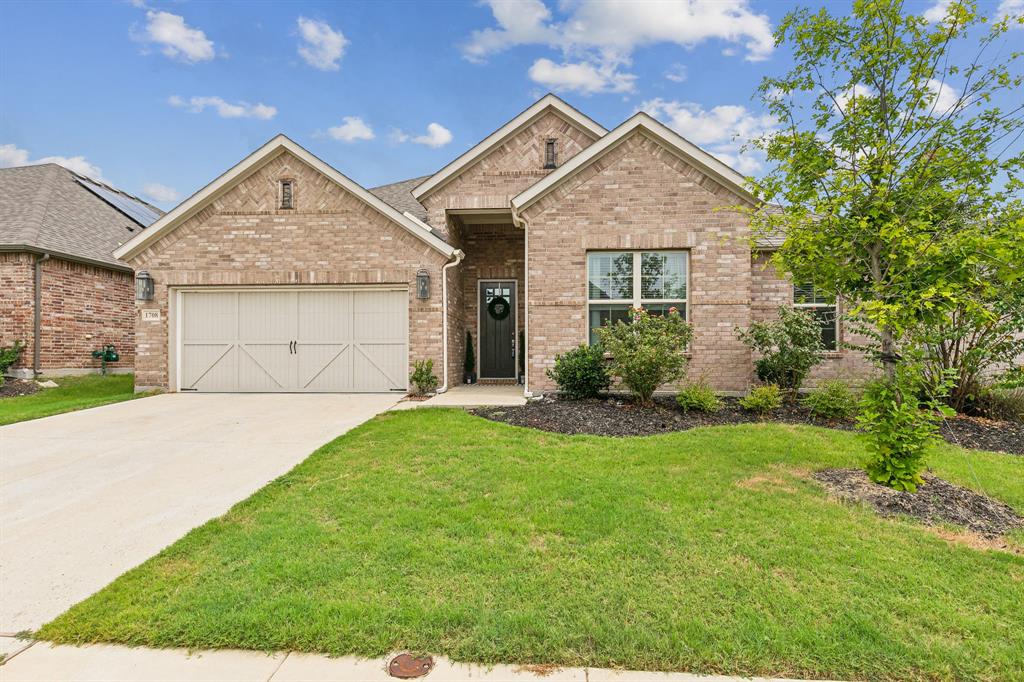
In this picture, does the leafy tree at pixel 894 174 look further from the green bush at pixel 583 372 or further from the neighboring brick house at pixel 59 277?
the neighboring brick house at pixel 59 277

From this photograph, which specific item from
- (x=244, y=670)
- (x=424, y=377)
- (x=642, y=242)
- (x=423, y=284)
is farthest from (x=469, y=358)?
(x=244, y=670)

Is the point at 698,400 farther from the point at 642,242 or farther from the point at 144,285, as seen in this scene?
the point at 144,285

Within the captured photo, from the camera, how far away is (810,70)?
474 cm

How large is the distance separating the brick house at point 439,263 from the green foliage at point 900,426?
4938 mm

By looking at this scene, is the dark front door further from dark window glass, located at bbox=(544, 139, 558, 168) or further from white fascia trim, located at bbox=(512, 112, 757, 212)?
white fascia trim, located at bbox=(512, 112, 757, 212)

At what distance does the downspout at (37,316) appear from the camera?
38.5 ft

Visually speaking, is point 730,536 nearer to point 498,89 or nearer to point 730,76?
point 730,76

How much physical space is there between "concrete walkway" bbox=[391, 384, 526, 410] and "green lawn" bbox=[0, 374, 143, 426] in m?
6.20

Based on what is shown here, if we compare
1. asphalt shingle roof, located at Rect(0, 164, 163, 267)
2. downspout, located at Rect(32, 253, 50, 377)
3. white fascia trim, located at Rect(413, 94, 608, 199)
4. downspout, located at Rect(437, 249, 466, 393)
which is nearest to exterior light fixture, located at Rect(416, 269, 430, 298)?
downspout, located at Rect(437, 249, 466, 393)

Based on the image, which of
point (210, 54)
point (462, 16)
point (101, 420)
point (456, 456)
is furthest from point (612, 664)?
point (210, 54)

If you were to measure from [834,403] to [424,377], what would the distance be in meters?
7.22

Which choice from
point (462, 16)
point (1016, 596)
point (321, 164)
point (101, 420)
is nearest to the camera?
→ point (1016, 596)

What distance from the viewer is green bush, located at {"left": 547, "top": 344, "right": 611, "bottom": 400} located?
8.37 m

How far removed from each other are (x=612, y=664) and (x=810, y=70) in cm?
559
